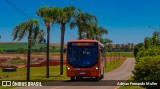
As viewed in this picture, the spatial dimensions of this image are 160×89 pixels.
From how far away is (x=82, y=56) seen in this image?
37125 mm

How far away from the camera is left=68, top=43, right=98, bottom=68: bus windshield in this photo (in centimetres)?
3706

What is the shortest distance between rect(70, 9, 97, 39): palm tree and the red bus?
24780 mm

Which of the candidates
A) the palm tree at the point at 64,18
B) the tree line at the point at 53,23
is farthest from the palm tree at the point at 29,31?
the palm tree at the point at 64,18

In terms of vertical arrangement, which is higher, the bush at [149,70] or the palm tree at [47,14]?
the palm tree at [47,14]

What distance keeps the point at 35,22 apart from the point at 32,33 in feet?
3.89

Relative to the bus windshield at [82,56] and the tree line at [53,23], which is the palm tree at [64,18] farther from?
the bus windshield at [82,56]

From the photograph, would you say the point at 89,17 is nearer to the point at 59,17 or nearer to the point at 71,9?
the point at 71,9

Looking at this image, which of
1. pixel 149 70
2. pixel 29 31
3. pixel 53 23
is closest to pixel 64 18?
pixel 53 23

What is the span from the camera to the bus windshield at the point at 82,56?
3706 centimetres

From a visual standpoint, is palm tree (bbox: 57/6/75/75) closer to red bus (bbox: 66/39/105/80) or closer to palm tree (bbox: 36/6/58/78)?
palm tree (bbox: 36/6/58/78)

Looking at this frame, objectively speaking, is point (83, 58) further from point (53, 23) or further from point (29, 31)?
point (53, 23)

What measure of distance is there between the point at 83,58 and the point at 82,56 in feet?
0.62

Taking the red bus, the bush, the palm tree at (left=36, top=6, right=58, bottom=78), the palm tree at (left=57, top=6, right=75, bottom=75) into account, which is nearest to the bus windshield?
the red bus

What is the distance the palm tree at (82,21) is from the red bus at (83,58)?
24780mm
